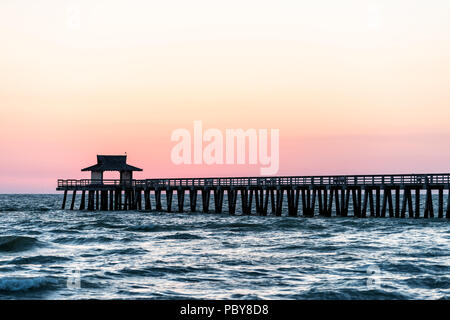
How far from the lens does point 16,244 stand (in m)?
27.7

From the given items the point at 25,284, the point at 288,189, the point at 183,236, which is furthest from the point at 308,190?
the point at 25,284

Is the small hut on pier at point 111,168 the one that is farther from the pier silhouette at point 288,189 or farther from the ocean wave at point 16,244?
the ocean wave at point 16,244

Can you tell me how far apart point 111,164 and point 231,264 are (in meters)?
44.6

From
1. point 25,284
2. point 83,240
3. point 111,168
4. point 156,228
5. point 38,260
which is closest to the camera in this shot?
point 25,284

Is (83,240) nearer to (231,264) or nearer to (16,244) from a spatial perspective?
(16,244)

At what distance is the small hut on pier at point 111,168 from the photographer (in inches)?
2484

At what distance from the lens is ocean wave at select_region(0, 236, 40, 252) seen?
26625mm

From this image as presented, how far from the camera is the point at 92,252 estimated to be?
24.7m

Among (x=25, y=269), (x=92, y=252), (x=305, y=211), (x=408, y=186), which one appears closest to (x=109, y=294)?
(x=25, y=269)

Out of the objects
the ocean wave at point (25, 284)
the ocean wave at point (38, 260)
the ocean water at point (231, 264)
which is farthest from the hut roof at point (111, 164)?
the ocean wave at point (25, 284)

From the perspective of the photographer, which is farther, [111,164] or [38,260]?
[111,164]

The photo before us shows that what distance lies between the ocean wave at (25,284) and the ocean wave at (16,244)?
29.8ft

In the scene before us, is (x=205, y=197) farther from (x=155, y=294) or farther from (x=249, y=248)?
(x=155, y=294)

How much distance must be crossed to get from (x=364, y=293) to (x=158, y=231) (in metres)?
21.2
